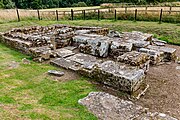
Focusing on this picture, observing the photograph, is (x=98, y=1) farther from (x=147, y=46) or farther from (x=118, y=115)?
(x=118, y=115)

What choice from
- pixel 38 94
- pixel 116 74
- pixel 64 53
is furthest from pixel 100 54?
pixel 38 94

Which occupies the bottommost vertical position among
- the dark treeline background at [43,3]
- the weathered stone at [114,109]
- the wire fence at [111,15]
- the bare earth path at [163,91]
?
the bare earth path at [163,91]

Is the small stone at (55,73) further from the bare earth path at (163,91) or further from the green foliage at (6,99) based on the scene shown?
the bare earth path at (163,91)

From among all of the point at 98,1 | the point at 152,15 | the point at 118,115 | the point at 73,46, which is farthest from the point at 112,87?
the point at 98,1

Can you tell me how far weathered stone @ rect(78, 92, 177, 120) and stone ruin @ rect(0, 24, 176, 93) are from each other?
94 cm

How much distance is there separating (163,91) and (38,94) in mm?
3710

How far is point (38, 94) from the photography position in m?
5.12

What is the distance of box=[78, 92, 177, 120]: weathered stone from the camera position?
4102 mm

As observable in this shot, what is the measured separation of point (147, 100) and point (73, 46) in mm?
5690

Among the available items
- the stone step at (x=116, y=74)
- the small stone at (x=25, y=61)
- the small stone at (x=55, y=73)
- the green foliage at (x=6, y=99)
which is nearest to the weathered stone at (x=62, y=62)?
the stone step at (x=116, y=74)

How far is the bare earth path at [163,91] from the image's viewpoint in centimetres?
498

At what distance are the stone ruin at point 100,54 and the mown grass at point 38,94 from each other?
646 mm

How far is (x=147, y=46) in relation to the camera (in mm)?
8906

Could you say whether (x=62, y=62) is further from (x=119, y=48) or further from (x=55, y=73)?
(x=119, y=48)
